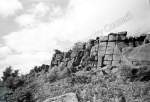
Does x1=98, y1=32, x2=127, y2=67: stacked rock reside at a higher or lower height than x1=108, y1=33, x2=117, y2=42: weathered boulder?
lower

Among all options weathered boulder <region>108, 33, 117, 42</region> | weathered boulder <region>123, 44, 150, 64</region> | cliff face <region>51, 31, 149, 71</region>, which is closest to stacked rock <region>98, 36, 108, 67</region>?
cliff face <region>51, 31, 149, 71</region>

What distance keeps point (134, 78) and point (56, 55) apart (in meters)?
32.2

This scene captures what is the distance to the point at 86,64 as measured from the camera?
130 feet

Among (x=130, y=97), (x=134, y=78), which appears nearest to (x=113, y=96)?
(x=130, y=97)

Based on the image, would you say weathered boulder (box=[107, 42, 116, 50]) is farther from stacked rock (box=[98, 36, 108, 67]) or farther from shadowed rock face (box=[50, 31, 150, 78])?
stacked rock (box=[98, 36, 108, 67])

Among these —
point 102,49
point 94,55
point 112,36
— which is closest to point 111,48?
point 102,49

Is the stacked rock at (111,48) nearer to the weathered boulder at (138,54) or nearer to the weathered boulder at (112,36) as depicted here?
the weathered boulder at (112,36)

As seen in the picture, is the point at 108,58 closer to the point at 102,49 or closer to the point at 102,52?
the point at 102,52

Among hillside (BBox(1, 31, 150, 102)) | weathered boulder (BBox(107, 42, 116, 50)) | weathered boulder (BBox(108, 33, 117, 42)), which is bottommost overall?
hillside (BBox(1, 31, 150, 102))

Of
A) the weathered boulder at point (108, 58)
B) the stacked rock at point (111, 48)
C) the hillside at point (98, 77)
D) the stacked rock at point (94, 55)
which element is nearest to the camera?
the hillside at point (98, 77)

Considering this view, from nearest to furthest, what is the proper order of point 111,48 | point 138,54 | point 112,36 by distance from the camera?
point 138,54 → point 111,48 → point 112,36

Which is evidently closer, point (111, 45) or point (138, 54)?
point (138, 54)

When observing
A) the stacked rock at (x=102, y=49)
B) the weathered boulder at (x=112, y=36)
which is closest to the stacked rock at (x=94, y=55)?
the stacked rock at (x=102, y=49)

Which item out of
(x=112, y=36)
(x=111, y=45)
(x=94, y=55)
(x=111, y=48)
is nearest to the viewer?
(x=111, y=48)
